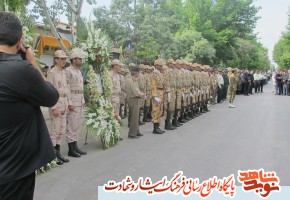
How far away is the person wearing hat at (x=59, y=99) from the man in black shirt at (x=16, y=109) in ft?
13.6

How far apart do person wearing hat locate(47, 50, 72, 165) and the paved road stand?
1.76 feet

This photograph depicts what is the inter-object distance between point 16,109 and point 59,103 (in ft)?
14.3

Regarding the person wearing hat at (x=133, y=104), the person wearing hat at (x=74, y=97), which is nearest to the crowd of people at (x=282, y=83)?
the person wearing hat at (x=133, y=104)

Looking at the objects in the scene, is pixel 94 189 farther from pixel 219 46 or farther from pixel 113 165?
pixel 219 46

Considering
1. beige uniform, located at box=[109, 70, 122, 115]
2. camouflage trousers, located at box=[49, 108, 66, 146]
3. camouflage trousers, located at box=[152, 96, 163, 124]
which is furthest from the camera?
camouflage trousers, located at box=[152, 96, 163, 124]

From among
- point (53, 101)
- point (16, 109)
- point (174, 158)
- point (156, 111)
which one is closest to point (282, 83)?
point (156, 111)

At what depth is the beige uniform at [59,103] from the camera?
660 cm

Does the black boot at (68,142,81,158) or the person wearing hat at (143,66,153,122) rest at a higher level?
the person wearing hat at (143,66,153,122)

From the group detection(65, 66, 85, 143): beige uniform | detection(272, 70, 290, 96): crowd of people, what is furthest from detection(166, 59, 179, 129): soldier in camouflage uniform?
detection(272, 70, 290, 96): crowd of people

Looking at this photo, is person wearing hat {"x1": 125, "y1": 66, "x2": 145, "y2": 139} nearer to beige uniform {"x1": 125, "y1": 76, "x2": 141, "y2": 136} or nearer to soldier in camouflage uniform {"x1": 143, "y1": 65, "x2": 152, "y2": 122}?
beige uniform {"x1": 125, "y1": 76, "x2": 141, "y2": 136}

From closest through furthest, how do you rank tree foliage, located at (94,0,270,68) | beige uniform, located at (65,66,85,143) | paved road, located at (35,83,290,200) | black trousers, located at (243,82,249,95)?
paved road, located at (35,83,290,200) → beige uniform, located at (65,66,85,143) → tree foliage, located at (94,0,270,68) → black trousers, located at (243,82,249,95)

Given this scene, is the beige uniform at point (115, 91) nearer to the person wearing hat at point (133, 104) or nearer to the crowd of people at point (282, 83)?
the person wearing hat at point (133, 104)

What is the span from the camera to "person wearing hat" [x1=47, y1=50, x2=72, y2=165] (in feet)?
21.6

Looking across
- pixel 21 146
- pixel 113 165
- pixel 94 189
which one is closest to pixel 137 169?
pixel 113 165
